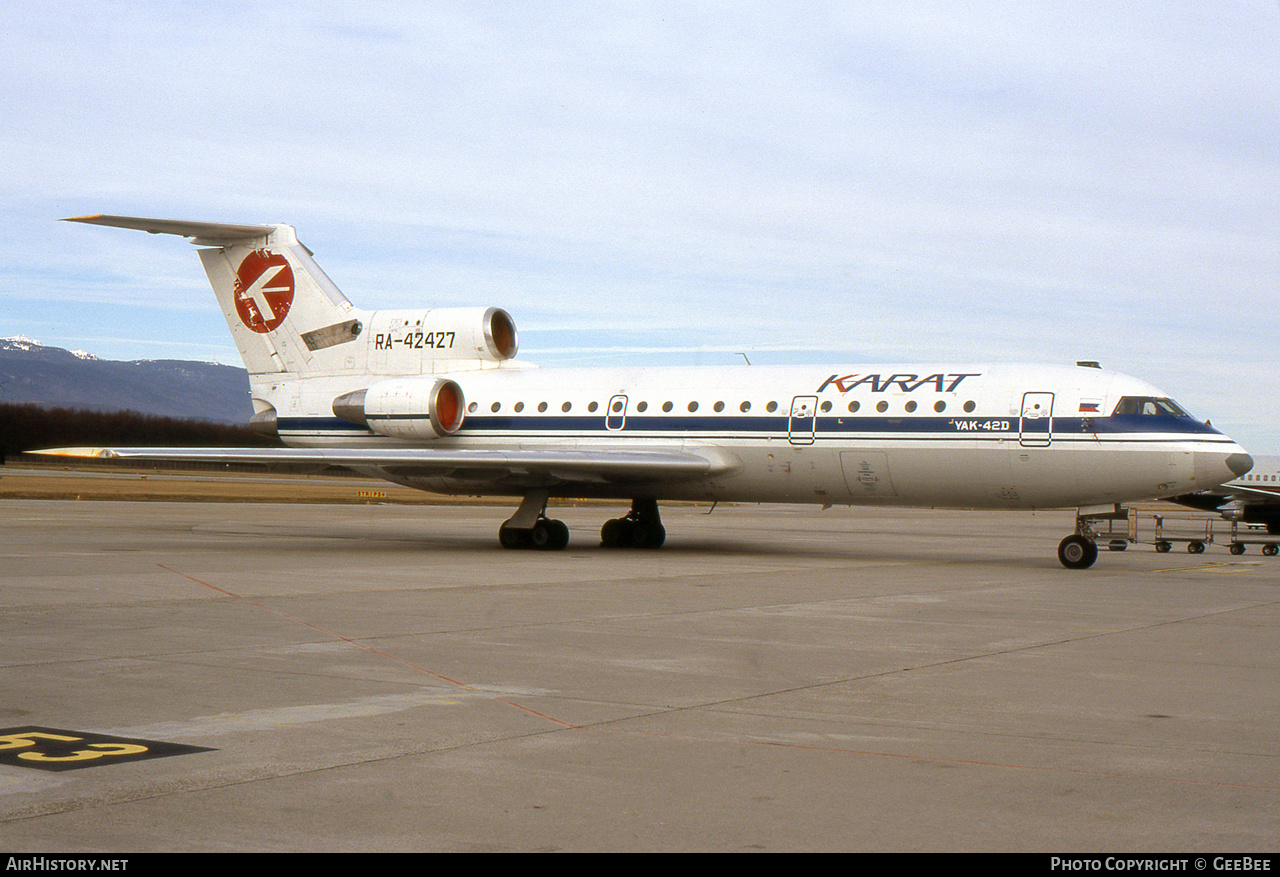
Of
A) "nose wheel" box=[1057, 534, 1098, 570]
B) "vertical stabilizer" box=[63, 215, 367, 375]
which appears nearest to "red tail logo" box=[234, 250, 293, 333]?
"vertical stabilizer" box=[63, 215, 367, 375]

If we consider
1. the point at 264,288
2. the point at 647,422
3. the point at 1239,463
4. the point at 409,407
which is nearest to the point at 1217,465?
the point at 1239,463

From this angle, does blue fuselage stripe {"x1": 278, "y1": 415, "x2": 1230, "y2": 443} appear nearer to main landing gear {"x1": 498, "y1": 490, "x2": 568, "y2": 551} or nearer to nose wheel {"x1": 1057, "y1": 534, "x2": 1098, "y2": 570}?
main landing gear {"x1": 498, "y1": 490, "x2": 568, "y2": 551}

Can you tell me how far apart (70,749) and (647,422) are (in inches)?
672

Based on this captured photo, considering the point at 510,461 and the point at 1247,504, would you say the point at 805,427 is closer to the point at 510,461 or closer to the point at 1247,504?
the point at 510,461

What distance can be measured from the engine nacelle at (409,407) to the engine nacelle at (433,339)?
2.92 feet

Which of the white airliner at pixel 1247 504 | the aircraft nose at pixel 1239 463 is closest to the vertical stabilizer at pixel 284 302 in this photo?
the aircraft nose at pixel 1239 463

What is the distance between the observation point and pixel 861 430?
20375 mm

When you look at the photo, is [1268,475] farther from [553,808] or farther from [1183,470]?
[553,808]

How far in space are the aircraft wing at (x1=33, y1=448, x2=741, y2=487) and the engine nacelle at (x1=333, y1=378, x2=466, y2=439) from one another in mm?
1858

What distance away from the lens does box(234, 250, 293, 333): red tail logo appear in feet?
84.3

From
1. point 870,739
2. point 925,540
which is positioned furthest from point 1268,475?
point 870,739

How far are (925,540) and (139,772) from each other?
25.9 m

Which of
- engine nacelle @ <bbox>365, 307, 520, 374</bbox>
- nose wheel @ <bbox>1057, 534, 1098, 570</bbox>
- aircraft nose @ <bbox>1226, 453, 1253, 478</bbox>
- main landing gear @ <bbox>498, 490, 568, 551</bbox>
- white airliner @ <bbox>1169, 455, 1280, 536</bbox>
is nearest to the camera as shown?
aircraft nose @ <bbox>1226, 453, 1253, 478</bbox>

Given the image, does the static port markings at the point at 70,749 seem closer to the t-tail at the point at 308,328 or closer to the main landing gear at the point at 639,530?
the main landing gear at the point at 639,530
